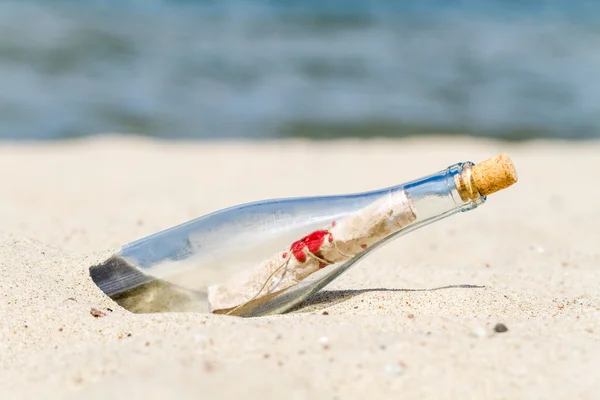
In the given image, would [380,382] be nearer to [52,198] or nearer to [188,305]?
[188,305]

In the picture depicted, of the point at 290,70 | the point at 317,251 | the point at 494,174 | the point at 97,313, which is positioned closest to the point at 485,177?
the point at 494,174

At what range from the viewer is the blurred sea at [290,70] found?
849cm

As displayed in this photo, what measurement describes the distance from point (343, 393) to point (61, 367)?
2.11ft

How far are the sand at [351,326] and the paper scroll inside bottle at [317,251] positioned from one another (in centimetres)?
12

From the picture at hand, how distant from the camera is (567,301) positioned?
2.56 metres

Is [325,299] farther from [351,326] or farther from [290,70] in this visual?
[290,70]

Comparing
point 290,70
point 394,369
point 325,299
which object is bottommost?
point 394,369

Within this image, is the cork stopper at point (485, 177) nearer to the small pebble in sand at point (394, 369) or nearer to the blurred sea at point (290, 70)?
the small pebble in sand at point (394, 369)

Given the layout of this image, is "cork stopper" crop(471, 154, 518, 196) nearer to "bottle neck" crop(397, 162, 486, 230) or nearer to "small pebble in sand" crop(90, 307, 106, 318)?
"bottle neck" crop(397, 162, 486, 230)

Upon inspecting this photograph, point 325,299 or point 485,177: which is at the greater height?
point 485,177

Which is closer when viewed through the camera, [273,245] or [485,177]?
[485,177]

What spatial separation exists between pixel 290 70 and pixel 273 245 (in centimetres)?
789

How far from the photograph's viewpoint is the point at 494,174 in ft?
7.09

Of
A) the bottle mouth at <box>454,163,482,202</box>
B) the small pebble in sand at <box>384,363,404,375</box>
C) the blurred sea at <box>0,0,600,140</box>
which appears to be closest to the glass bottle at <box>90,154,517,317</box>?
the bottle mouth at <box>454,163,482,202</box>
